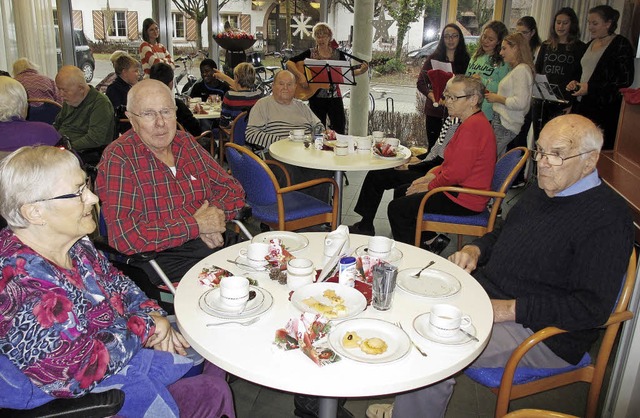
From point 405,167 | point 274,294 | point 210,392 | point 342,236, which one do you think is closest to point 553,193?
point 342,236

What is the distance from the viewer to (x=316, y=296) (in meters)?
1.66

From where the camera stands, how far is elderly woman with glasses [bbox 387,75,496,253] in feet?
9.97

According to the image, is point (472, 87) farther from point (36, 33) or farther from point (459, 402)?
point (36, 33)

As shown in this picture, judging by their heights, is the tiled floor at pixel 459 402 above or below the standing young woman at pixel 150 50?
below

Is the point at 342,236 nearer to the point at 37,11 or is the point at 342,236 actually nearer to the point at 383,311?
the point at 383,311

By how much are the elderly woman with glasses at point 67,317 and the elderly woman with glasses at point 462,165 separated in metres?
1.88

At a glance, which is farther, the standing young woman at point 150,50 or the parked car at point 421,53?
the parked car at point 421,53

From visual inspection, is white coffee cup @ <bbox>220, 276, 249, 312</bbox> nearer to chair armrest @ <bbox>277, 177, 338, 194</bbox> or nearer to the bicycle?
chair armrest @ <bbox>277, 177, 338, 194</bbox>

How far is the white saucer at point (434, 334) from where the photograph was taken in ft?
4.68

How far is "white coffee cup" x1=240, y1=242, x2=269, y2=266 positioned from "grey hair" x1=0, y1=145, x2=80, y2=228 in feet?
2.19

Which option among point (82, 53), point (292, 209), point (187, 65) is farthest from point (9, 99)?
point (187, 65)

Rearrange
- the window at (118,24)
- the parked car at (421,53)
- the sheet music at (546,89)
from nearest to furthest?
the sheet music at (546,89) → the parked car at (421,53) → the window at (118,24)

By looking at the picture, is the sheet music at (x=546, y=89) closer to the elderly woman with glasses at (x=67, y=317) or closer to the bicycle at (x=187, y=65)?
the elderly woman with glasses at (x=67, y=317)

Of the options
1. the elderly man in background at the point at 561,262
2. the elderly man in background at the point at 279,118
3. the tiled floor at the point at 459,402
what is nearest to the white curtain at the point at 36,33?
the elderly man in background at the point at 279,118
